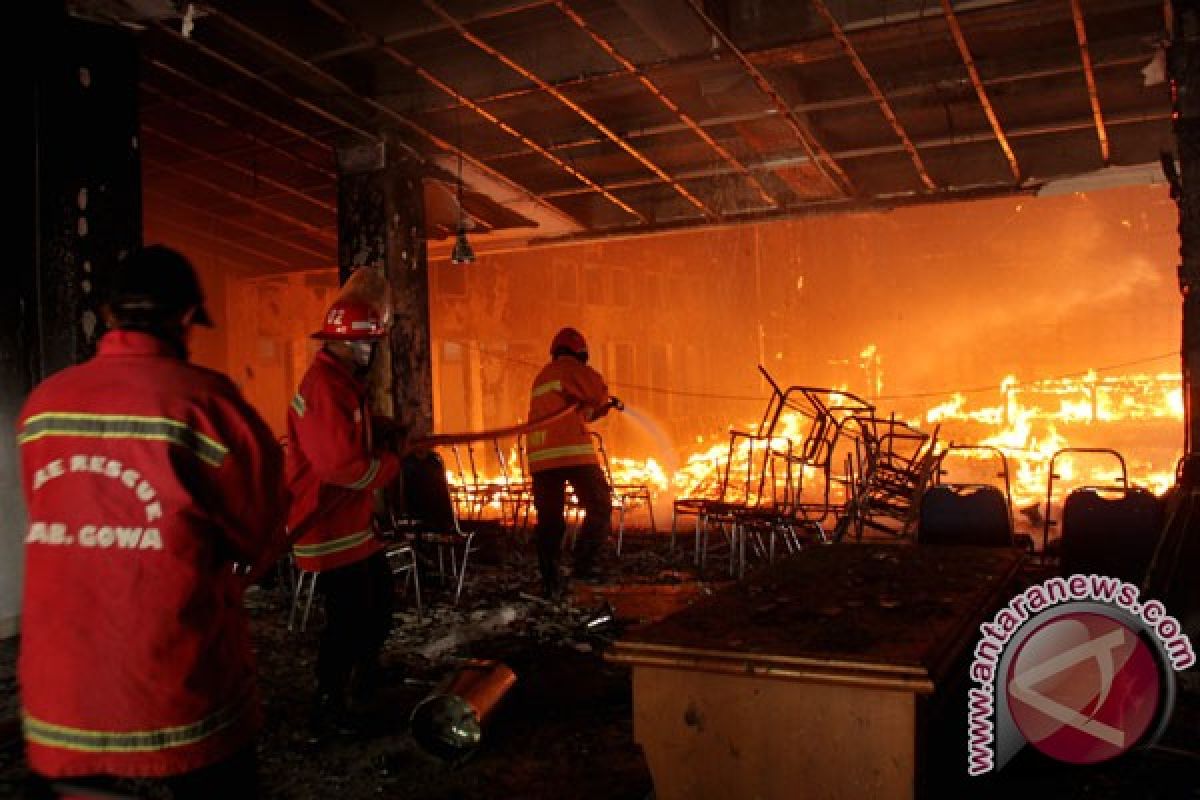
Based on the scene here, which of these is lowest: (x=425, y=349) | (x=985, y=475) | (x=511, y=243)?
(x=985, y=475)

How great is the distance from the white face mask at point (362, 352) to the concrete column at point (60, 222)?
Result: 2.41 m

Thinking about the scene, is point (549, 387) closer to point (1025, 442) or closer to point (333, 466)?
point (333, 466)

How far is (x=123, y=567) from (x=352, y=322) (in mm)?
2274

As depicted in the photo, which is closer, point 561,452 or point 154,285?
point 154,285

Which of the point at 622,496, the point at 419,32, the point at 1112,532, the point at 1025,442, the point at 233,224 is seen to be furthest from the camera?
the point at 1025,442

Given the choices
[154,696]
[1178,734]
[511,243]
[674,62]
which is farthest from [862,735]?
[511,243]

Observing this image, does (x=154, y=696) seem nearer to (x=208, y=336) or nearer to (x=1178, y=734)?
(x=1178, y=734)

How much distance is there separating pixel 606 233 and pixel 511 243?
1.43 metres

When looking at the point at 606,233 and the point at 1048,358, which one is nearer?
the point at 606,233

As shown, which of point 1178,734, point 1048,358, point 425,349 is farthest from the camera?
point 1048,358

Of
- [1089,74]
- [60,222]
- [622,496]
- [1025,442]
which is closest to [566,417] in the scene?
[622,496]

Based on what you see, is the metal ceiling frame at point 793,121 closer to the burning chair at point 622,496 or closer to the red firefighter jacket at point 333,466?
the burning chair at point 622,496

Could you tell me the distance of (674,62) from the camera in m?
7.19
